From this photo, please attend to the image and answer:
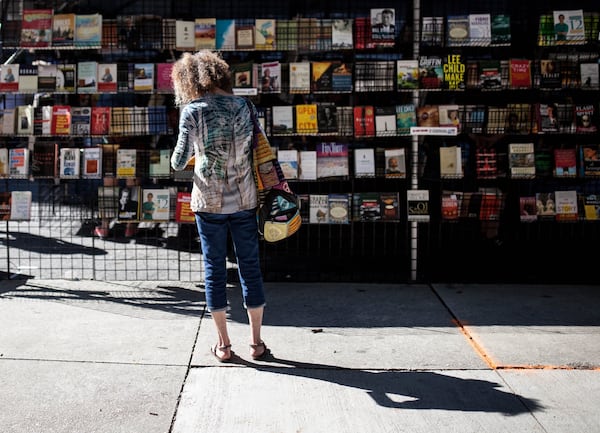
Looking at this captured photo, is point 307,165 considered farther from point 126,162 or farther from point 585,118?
point 585,118

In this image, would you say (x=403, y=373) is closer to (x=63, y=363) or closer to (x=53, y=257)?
(x=63, y=363)

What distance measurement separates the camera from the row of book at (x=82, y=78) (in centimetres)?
598

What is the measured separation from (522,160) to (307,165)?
211 centimetres

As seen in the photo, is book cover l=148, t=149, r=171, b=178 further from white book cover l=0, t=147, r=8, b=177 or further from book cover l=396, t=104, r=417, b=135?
book cover l=396, t=104, r=417, b=135

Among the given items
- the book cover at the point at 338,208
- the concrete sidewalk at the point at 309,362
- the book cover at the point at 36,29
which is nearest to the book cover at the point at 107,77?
the book cover at the point at 36,29

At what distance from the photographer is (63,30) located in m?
5.98

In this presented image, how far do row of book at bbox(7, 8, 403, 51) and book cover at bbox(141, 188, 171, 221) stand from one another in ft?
4.59

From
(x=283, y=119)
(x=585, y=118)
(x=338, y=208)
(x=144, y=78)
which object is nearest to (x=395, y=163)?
(x=338, y=208)

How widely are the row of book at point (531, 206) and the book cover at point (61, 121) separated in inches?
147

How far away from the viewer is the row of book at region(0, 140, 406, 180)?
6.02 metres

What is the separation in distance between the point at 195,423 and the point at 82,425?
1.91 feet

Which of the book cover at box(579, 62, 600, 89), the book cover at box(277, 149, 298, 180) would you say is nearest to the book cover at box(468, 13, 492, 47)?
the book cover at box(579, 62, 600, 89)

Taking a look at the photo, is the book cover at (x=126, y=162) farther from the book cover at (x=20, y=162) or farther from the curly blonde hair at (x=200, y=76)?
the curly blonde hair at (x=200, y=76)

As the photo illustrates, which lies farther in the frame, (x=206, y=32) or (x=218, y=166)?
(x=206, y=32)
